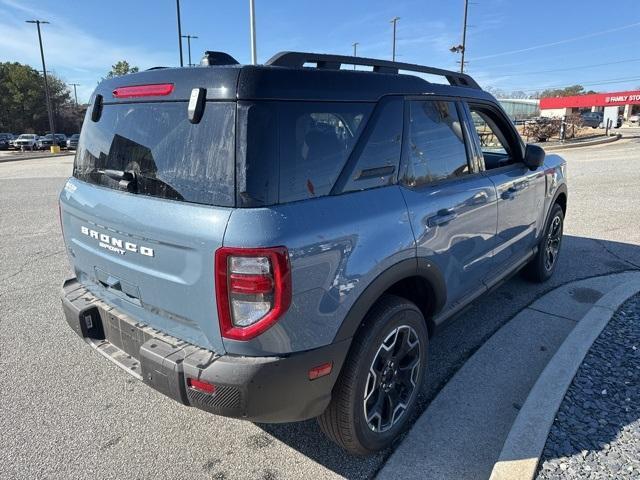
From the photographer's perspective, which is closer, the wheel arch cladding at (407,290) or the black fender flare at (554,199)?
the wheel arch cladding at (407,290)

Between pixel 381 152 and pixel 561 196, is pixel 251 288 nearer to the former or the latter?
pixel 381 152

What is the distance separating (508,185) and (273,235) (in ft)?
7.97

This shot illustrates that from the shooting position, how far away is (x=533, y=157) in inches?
152

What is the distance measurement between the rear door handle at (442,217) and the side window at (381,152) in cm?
38

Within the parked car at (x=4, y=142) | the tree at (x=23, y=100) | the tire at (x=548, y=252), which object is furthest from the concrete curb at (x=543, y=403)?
the tree at (x=23, y=100)

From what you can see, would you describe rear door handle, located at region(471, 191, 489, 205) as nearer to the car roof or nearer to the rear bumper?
the car roof

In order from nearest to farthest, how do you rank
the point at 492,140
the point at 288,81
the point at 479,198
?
1. the point at 288,81
2. the point at 479,198
3. the point at 492,140

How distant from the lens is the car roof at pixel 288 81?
1.93 m

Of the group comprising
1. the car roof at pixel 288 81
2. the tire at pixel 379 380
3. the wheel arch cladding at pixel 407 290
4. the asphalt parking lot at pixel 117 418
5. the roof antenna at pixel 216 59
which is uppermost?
the roof antenna at pixel 216 59

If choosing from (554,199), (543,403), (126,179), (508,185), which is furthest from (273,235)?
(554,199)

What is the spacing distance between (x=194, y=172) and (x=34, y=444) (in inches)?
70.8

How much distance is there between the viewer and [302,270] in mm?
1906

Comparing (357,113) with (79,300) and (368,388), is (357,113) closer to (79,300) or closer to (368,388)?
(368,388)

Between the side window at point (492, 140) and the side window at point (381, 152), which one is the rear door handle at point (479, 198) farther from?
the side window at point (381, 152)
